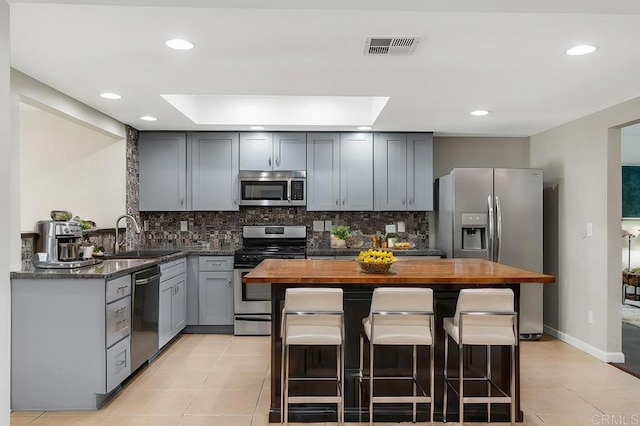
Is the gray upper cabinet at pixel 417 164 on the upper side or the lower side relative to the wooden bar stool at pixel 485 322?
upper

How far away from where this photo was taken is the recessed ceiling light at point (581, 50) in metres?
2.86

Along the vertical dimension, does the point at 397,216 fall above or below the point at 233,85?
below

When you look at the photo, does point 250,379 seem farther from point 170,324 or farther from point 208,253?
point 208,253

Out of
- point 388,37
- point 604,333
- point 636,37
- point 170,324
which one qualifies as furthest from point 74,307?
point 604,333

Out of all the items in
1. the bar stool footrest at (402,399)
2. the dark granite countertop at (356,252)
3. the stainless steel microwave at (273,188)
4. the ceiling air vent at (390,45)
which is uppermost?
the ceiling air vent at (390,45)

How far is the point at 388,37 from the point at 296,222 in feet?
11.8

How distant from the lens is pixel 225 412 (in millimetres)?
3361

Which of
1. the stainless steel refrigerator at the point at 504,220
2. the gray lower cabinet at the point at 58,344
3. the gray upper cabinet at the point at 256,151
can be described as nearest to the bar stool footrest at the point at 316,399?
the gray lower cabinet at the point at 58,344

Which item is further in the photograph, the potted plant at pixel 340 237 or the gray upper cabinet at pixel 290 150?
the potted plant at pixel 340 237

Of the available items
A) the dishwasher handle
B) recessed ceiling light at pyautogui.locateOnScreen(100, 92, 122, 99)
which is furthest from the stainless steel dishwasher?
recessed ceiling light at pyautogui.locateOnScreen(100, 92, 122, 99)

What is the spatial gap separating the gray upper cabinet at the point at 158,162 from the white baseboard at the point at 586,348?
4.53 meters

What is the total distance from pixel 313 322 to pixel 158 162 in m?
3.55

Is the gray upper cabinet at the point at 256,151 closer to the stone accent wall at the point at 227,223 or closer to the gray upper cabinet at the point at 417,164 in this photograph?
the stone accent wall at the point at 227,223

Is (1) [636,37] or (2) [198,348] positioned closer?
(1) [636,37]
